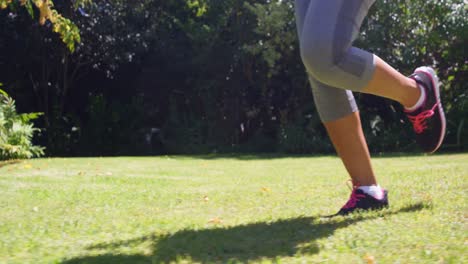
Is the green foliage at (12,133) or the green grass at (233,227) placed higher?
the green foliage at (12,133)

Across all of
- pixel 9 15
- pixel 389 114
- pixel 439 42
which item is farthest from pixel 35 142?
pixel 439 42

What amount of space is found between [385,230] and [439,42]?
39.4 feet

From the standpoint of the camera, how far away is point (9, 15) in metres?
13.9

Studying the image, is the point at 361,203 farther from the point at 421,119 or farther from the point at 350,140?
the point at 421,119

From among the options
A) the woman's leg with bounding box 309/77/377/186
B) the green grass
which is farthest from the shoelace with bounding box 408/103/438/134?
the green grass

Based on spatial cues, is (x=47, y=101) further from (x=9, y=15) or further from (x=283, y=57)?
(x=283, y=57)

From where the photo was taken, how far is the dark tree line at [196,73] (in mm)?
13438

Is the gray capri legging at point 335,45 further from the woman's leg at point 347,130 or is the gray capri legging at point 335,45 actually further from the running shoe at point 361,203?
the running shoe at point 361,203

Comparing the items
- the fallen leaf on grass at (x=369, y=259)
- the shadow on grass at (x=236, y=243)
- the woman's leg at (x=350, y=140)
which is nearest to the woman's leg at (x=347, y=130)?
the woman's leg at (x=350, y=140)

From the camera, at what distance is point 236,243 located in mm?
2121

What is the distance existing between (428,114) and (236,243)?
3.73 feet

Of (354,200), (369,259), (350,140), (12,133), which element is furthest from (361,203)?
(12,133)

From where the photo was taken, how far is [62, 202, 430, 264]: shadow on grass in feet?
6.32

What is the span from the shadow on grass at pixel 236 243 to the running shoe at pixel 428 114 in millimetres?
406
